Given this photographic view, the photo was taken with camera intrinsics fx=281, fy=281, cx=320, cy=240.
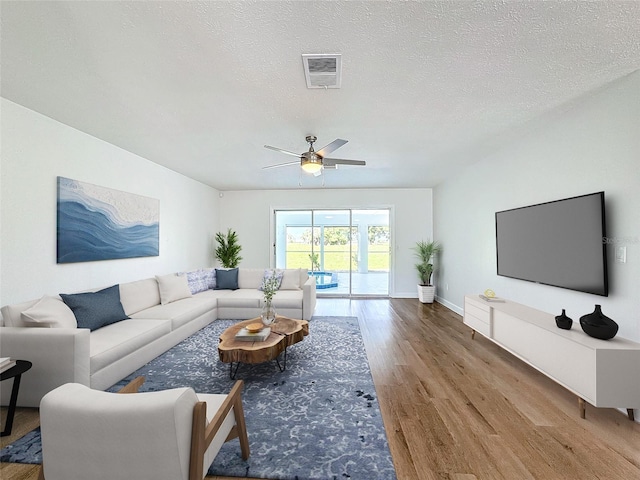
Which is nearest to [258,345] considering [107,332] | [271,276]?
[107,332]

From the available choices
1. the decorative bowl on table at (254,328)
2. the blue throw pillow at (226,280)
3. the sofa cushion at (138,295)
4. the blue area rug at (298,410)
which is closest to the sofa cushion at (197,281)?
the blue throw pillow at (226,280)

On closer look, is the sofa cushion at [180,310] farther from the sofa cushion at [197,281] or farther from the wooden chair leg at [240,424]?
the wooden chair leg at [240,424]

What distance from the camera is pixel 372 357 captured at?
325 cm

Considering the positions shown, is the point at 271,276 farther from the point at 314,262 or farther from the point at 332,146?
the point at 332,146

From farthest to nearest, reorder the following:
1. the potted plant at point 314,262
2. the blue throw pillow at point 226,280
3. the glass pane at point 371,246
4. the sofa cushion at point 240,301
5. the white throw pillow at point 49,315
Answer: the potted plant at point 314,262 < the glass pane at point 371,246 < the blue throw pillow at point 226,280 < the sofa cushion at point 240,301 < the white throw pillow at point 49,315

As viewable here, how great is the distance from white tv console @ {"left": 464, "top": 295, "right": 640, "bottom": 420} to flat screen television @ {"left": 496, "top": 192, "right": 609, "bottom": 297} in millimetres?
433

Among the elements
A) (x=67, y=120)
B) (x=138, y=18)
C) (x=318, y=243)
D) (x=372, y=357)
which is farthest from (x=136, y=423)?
(x=318, y=243)

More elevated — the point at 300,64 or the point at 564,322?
the point at 300,64

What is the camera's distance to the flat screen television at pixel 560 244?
2395 millimetres

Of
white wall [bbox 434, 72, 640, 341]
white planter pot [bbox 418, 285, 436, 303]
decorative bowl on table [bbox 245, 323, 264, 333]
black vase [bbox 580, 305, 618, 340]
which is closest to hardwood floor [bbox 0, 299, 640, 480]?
black vase [bbox 580, 305, 618, 340]

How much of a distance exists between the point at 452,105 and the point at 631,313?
2209 millimetres

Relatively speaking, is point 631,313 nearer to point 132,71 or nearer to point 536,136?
point 536,136

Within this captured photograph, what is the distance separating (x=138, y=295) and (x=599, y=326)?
4.75 metres

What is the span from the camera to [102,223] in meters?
3.56
